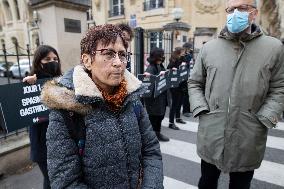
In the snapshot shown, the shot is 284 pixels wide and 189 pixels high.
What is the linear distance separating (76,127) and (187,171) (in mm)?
2895

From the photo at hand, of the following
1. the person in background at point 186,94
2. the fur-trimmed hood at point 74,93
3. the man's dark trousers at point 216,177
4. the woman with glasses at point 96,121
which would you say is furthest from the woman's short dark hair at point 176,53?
the fur-trimmed hood at point 74,93

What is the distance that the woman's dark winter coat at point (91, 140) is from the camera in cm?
148

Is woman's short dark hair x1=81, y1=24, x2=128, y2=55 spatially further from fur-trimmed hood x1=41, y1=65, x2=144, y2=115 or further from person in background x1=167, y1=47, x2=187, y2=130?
person in background x1=167, y1=47, x2=187, y2=130

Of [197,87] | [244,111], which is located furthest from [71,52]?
[244,111]

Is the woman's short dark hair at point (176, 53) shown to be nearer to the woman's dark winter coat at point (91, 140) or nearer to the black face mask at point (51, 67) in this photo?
the black face mask at point (51, 67)

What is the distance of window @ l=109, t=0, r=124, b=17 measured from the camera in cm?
2513

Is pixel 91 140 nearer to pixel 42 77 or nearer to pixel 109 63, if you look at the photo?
pixel 109 63

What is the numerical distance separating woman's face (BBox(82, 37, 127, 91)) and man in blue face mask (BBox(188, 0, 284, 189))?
3.39 ft

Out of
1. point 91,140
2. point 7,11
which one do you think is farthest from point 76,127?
point 7,11

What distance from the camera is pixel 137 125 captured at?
1688 mm

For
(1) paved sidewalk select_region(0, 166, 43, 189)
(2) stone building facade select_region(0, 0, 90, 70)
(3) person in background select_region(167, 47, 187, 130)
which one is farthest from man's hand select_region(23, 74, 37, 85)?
(3) person in background select_region(167, 47, 187, 130)

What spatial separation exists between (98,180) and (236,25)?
1697 millimetres

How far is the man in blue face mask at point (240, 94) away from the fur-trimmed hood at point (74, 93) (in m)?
1.19

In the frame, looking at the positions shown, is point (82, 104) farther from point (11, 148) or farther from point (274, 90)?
point (11, 148)
